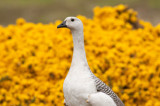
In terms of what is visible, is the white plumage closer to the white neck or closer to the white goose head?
the white neck

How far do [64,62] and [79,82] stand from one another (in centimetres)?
247

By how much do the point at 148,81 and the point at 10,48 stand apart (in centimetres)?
292

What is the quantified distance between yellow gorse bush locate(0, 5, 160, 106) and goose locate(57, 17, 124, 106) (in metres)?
1.83

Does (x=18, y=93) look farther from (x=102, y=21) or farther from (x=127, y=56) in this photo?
(x=102, y=21)

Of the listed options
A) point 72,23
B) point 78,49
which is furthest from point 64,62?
point 72,23

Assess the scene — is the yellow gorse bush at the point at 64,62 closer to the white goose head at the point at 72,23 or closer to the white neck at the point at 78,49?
the white neck at the point at 78,49

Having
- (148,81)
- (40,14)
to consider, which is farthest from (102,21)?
(40,14)

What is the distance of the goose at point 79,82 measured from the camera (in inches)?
164

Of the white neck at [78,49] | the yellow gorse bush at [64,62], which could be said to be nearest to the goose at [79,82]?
the white neck at [78,49]

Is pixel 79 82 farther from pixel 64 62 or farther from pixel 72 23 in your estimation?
pixel 64 62

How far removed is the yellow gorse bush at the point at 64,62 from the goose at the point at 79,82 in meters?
1.83

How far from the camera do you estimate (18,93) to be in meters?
6.24

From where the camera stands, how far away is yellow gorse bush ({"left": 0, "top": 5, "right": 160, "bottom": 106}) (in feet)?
20.4

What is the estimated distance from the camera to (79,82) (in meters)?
4.18
